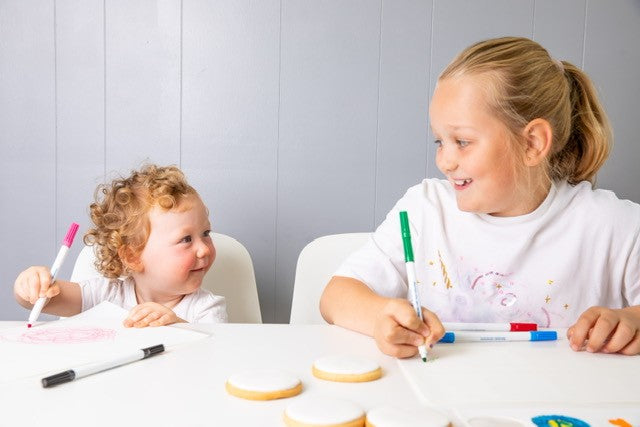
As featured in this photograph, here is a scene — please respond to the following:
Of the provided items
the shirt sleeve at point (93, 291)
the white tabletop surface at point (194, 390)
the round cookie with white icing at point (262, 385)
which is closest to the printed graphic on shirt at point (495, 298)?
the white tabletop surface at point (194, 390)

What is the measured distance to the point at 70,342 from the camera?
794 millimetres

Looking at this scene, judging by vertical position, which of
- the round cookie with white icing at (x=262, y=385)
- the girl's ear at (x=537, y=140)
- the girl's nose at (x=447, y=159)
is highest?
the girl's ear at (x=537, y=140)

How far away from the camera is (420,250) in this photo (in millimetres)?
1179

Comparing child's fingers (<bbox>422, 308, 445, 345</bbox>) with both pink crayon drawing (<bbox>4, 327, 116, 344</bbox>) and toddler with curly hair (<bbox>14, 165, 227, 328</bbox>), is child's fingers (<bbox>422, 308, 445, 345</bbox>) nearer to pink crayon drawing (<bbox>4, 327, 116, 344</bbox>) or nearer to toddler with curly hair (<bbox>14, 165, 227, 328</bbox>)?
pink crayon drawing (<bbox>4, 327, 116, 344</bbox>)

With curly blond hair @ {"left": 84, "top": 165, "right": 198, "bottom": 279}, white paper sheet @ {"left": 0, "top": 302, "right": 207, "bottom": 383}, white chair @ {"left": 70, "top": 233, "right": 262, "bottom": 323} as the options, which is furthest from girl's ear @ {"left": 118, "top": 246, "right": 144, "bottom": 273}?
white paper sheet @ {"left": 0, "top": 302, "right": 207, "bottom": 383}

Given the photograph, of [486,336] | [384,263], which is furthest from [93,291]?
[486,336]

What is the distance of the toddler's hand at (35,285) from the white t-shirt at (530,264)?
1.56 feet

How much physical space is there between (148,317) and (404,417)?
468mm

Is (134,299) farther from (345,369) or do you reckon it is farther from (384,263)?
(345,369)

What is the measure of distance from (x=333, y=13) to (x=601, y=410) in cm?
130

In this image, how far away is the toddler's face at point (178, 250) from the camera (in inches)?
49.4

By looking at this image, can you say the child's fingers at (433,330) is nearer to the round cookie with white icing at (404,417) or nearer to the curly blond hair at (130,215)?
the round cookie with white icing at (404,417)

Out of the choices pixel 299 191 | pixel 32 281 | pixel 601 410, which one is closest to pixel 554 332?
pixel 601 410

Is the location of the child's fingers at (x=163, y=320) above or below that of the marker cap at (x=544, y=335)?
below
